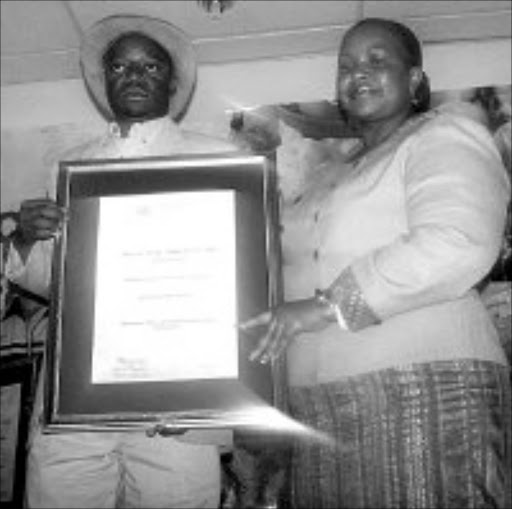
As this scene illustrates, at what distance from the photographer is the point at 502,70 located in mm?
3145

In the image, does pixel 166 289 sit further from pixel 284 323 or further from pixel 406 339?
pixel 406 339

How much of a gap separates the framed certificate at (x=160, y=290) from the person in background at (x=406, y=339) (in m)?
0.11

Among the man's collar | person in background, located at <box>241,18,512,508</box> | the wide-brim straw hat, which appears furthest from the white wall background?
person in background, located at <box>241,18,512,508</box>

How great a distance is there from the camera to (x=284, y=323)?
5.18 ft

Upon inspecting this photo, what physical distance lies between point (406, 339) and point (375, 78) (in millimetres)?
744

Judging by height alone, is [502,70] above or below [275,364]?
above

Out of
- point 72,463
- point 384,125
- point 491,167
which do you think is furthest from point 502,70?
point 72,463

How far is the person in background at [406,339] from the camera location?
1.47m

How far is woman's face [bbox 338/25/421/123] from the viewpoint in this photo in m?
1.98

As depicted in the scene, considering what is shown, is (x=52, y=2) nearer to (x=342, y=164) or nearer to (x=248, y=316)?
(x=342, y=164)

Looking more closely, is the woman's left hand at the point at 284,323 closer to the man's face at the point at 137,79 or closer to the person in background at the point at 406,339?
the person in background at the point at 406,339

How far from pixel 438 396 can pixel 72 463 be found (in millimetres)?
889

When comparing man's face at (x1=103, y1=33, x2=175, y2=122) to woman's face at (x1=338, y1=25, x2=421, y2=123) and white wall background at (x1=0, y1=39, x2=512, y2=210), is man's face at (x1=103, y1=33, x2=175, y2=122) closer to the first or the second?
woman's face at (x1=338, y1=25, x2=421, y2=123)

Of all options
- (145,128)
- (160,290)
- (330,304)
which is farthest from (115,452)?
(145,128)
